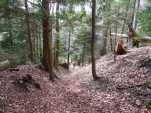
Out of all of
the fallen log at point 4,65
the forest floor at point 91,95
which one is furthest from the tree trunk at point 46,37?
the fallen log at point 4,65

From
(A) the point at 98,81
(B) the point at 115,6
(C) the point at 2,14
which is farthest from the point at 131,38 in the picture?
(C) the point at 2,14

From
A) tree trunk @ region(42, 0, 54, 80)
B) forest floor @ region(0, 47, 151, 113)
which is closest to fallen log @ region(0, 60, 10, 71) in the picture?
forest floor @ region(0, 47, 151, 113)

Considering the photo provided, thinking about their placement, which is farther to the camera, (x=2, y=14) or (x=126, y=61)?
(x=126, y=61)

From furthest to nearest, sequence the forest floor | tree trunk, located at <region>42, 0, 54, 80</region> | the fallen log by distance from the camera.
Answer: the fallen log < tree trunk, located at <region>42, 0, 54, 80</region> < the forest floor

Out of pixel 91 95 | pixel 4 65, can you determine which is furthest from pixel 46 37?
pixel 91 95

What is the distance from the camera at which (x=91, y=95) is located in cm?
1035

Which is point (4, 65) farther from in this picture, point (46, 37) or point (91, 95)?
point (91, 95)

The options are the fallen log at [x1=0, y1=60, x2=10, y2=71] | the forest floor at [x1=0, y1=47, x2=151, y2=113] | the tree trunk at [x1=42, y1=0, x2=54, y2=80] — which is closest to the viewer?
the forest floor at [x1=0, y1=47, x2=151, y2=113]

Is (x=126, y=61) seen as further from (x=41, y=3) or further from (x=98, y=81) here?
(x=41, y=3)

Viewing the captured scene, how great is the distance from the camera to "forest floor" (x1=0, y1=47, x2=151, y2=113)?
7.68m

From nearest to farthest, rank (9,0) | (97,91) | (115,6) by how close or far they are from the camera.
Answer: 1. (9,0)
2. (97,91)
3. (115,6)

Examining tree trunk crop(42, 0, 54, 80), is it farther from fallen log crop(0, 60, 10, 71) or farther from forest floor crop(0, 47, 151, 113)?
fallen log crop(0, 60, 10, 71)

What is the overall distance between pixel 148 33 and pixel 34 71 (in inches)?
417

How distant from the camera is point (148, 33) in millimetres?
18188
